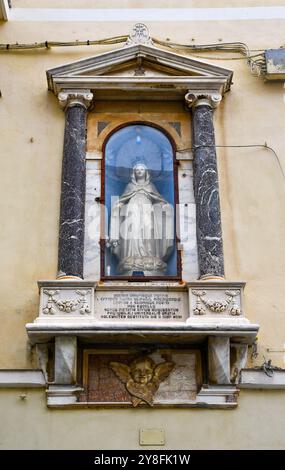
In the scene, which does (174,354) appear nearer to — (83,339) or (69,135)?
(83,339)

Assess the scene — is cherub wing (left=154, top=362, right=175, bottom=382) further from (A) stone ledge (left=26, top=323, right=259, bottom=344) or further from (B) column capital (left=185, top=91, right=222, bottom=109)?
(B) column capital (left=185, top=91, right=222, bottom=109)

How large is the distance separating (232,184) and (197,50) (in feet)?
7.08

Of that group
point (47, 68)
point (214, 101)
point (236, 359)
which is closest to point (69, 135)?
point (47, 68)

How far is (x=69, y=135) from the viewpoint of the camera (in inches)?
406

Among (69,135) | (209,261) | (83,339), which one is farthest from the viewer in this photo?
(69,135)

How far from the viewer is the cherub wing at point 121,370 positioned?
9047 mm

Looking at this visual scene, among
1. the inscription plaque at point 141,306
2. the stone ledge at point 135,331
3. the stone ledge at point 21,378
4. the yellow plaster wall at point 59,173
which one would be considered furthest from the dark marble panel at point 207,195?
the stone ledge at point 21,378

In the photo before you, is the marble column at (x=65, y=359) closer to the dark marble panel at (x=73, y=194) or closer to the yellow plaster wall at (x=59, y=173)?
the yellow plaster wall at (x=59, y=173)

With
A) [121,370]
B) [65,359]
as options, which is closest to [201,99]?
[121,370]

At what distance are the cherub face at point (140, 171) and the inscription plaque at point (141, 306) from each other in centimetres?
185

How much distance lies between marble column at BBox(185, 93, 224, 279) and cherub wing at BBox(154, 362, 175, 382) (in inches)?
45.0

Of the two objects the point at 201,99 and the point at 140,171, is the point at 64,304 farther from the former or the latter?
the point at 201,99

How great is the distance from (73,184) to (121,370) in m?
2.44

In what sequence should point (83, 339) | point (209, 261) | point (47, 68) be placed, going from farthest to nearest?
1. point (47, 68)
2. point (209, 261)
3. point (83, 339)
